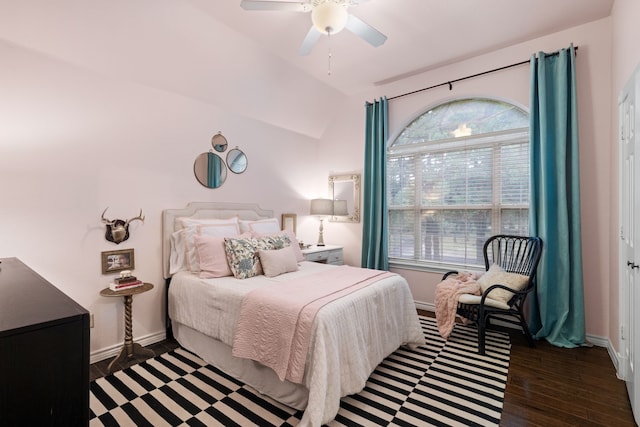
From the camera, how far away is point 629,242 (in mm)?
2045

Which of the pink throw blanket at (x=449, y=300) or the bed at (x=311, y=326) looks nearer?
the bed at (x=311, y=326)

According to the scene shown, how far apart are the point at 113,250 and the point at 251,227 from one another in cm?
124

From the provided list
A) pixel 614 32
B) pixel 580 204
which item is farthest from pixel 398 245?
pixel 614 32

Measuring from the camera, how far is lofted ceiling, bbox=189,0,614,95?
2.58 meters

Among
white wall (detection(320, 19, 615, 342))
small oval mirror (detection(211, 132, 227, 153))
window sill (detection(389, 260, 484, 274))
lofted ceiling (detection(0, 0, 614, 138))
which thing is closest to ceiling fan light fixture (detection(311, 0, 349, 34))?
lofted ceiling (detection(0, 0, 614, 138))

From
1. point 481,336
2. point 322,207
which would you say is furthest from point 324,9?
point 481,336

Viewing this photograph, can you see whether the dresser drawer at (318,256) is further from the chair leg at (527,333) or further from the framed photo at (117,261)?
the chair leg at (527,333)

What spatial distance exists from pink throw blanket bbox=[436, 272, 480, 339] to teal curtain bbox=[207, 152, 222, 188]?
8.66ft

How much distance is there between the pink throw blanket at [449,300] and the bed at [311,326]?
37 cm

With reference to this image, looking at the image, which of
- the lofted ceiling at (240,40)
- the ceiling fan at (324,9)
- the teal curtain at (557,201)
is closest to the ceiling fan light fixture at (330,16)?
the ceiling fan at (324,9)

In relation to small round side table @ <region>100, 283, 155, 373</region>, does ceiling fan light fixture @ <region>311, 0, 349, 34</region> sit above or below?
above

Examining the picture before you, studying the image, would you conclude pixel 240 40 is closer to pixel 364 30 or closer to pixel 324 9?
pixel 324 9

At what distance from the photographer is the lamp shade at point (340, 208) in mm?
4406

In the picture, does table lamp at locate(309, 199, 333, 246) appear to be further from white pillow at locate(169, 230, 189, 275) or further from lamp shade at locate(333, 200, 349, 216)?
white pillow at locate(169, 230, 189, 275)
